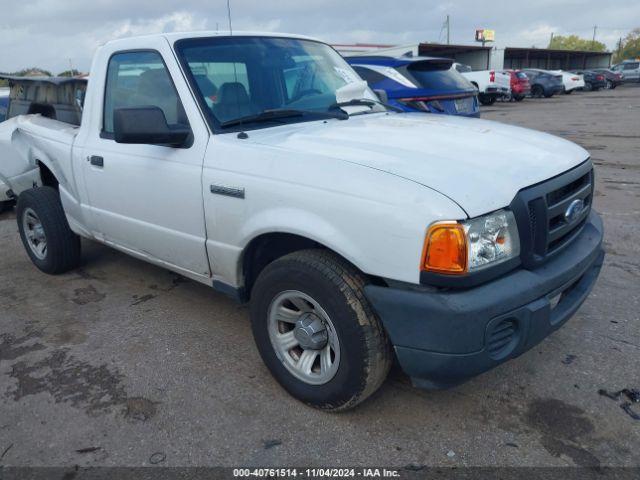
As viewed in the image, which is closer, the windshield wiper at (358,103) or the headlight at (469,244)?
the headlight at (469,244)

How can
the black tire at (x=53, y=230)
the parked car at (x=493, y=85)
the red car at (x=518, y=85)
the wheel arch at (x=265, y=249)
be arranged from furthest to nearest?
the red car at (x=518, y=85) < the parked car at (x=493, y=85) < the black tire at (x=53, y=230) < the wheel arch at (x=265, y=249)

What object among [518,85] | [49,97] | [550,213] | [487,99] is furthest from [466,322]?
[518,85]

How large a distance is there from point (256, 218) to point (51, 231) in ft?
8.54

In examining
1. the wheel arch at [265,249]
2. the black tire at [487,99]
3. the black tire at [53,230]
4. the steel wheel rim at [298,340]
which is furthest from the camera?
the black tire at [487,99]

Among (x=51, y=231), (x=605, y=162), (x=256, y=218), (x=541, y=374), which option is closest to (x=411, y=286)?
(x=256, y=218)

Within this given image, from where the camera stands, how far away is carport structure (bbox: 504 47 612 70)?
1858 inches

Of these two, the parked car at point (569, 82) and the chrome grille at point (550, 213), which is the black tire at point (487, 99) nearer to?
the parked car at point (569, 82)

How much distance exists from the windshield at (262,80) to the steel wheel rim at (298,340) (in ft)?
3.44

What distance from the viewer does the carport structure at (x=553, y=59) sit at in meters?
47.2

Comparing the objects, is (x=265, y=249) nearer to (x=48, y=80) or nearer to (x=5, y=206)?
(x=48, y=80)

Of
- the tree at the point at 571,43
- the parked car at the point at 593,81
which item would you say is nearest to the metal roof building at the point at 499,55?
the parked car at the point at 593,81

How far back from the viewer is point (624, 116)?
1756 cm

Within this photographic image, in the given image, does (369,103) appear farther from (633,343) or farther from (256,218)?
(633,343)

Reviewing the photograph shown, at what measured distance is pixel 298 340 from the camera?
2.80m
